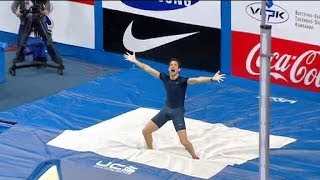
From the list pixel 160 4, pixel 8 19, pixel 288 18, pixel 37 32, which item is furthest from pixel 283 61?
pixel 8 19

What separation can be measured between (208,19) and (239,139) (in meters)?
3.28

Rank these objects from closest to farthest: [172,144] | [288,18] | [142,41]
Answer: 1. [172,144]
2. [288,18]
3. [142,41]

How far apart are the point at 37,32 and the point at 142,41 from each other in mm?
1956

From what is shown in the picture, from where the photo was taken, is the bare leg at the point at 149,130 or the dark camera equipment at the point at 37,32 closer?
the bare leg at the point at 149,130

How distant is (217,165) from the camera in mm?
9039

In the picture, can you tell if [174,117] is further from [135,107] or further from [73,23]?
[73,23]

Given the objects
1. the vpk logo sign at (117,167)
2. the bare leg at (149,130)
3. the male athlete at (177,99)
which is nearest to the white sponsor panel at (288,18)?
the male athlete at (177,99)

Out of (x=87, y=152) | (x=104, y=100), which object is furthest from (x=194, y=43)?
(x=87, y=152)

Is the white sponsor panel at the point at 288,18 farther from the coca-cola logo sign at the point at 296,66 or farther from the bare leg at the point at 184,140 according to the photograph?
the bare leg at the point at 184,140

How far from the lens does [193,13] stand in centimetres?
1284

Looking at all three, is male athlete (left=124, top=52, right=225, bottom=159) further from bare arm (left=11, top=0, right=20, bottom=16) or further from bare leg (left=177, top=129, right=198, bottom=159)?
bare arm (left=11, top=0, right=20, bottom=16)

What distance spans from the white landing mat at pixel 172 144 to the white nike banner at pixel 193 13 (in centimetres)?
248

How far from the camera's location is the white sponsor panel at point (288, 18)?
11.5 metres

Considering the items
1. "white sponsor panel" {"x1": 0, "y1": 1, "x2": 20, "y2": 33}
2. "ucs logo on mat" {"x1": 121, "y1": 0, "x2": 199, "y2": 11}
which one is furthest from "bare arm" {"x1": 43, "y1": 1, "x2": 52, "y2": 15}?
"white sponsor panel" {"x1": 0, "y1": 1, "x2": 20, "y2": 33}
